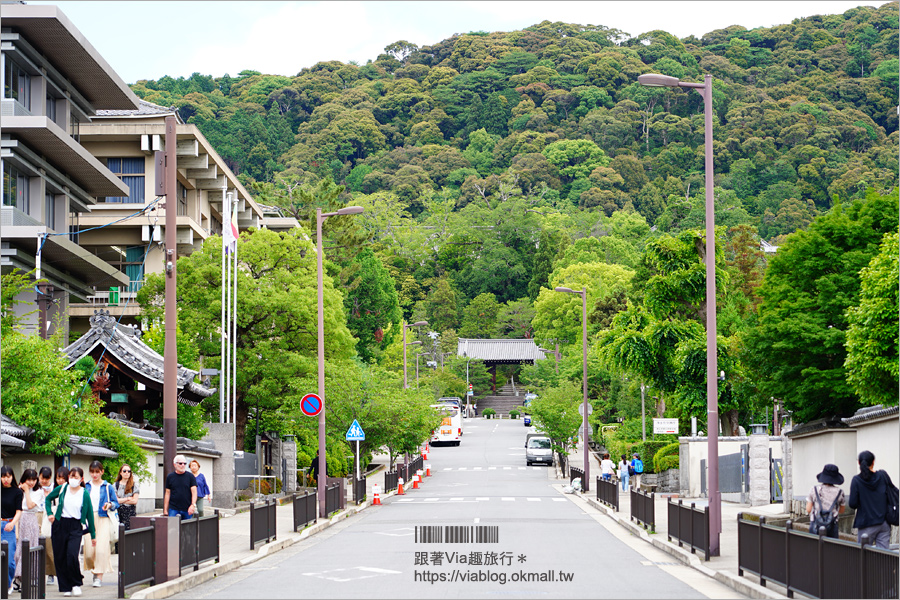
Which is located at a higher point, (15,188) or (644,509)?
(15,188)

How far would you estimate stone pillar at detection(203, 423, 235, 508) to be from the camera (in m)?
33.3

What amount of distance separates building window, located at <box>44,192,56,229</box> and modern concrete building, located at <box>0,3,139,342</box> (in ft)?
0.13

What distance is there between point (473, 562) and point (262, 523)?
5528 millimetres

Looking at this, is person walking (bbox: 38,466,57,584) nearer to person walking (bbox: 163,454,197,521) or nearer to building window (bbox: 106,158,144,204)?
person walking (bbox: 163,454,197,521)

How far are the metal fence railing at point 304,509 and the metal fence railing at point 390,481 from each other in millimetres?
17706

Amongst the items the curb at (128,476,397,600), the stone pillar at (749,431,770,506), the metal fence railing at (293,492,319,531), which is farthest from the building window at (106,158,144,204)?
the stone pillar at (749,431,770,506)

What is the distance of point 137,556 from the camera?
14.6 metres

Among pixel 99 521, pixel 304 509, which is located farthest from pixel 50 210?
pixel 99 521

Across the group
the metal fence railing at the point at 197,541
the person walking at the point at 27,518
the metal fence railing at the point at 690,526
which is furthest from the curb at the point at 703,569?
the person walking at the point at 27,518

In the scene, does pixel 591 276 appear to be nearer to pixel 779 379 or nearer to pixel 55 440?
pixel 779 379

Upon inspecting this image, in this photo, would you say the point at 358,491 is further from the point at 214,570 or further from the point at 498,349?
the point at 498,349

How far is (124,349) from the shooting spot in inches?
1152

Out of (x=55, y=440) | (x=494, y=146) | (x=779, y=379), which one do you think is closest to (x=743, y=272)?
(x=779, y=379)

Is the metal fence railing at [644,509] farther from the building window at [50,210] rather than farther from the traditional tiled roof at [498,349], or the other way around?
the traditional tiled roof at [498,349]
